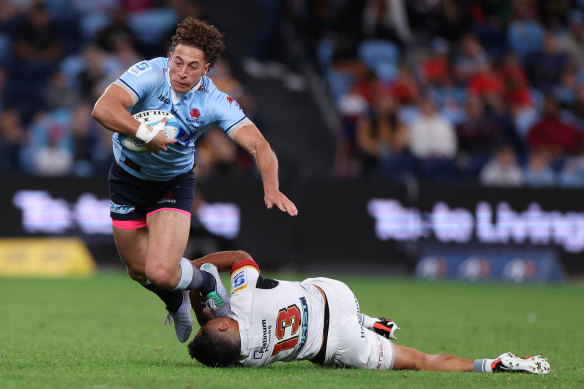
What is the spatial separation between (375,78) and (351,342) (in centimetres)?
1343

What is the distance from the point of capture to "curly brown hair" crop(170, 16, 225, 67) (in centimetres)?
754

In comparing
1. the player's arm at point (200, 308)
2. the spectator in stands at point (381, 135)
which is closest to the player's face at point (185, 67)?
the player's arm at point (200, 308)

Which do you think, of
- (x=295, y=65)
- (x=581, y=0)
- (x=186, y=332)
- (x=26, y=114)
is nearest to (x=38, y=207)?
(x=26, y=114)

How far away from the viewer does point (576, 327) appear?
10.9m

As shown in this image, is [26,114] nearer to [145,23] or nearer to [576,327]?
[145,23]

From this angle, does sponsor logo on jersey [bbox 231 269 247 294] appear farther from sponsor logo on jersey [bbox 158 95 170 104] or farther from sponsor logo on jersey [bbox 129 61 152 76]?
sponsor logo on jersey [bbox 129 61 152 76]

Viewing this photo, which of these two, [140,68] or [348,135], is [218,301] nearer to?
[140,68]

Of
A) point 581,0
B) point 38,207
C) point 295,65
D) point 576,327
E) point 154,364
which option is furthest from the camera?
point 581,0

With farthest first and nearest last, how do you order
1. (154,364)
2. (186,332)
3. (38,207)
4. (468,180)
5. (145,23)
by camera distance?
(145,23) < (468,180) < (38,207) < (186,332) < (154,364)

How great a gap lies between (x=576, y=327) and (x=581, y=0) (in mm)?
16117

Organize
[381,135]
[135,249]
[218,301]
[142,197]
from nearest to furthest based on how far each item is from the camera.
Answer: [218,301], [142,197], [135,249], [381,135]

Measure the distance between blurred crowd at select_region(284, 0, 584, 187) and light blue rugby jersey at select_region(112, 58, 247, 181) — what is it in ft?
33.4

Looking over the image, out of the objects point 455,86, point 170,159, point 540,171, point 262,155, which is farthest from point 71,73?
point 262,155

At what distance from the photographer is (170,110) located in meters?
7.54
